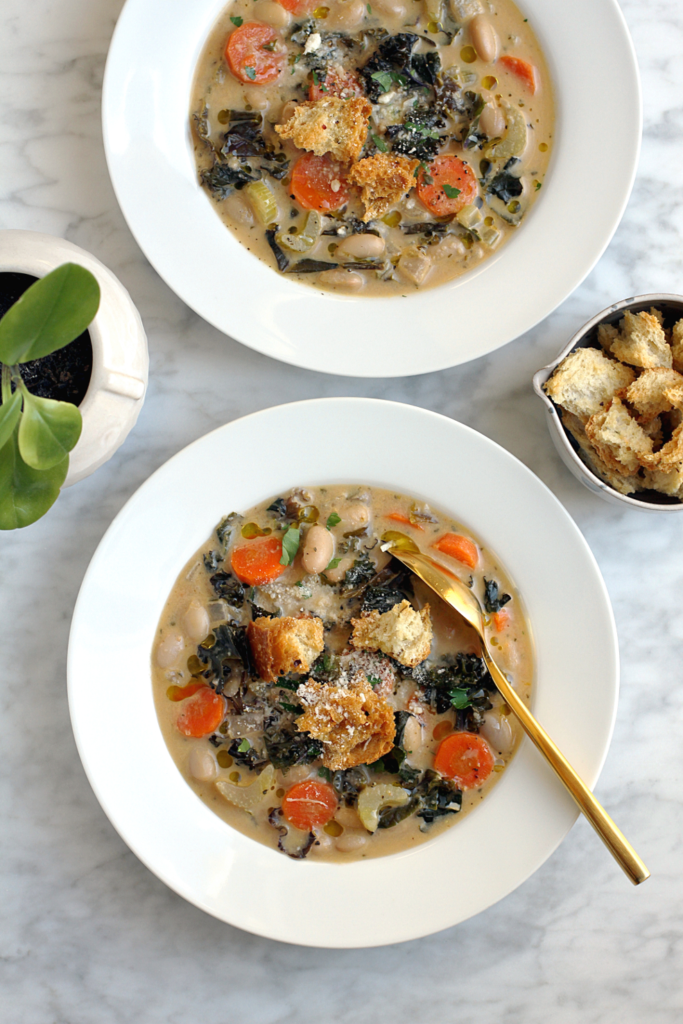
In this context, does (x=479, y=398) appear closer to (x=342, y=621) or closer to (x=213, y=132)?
(x=342, y=621)

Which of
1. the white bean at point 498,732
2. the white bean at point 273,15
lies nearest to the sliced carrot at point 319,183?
the white bean at point 273,15

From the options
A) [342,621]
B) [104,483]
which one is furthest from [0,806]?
[342,621]

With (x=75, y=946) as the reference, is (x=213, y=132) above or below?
above

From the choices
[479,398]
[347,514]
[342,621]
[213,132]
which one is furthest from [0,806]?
[213,132]

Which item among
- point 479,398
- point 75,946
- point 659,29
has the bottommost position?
point 75,946

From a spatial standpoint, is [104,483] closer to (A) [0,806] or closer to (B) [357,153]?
(A) [0,806]

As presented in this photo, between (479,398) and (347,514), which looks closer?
(347,514)
